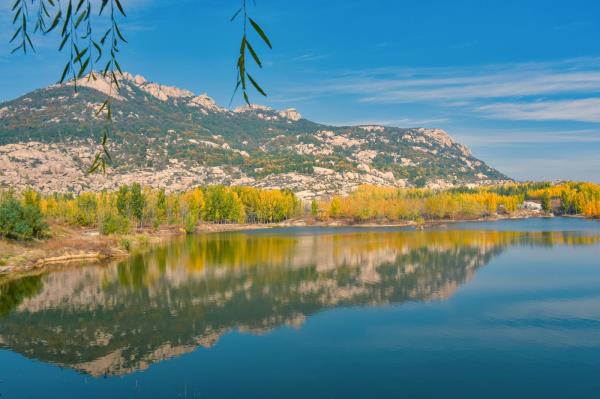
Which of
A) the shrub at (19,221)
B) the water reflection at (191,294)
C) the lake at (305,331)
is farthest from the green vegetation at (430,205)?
the shrub at (19,221)

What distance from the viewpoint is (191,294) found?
37312 mm

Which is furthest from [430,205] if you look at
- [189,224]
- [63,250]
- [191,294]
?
[191,294]

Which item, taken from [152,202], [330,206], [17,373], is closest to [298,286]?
[17,373]

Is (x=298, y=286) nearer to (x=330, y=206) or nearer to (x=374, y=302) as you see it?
(x=374, y=302)

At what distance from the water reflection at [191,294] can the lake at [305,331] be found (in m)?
0.16

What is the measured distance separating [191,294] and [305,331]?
13234mm

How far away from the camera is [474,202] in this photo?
15112cm

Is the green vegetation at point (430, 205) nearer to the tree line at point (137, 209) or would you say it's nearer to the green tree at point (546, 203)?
the green tree at point (546, 203)

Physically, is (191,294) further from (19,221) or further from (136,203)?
(136,203)

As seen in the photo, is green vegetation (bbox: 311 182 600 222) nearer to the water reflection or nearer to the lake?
the water reflection

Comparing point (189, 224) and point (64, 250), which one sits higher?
point (189, 224)

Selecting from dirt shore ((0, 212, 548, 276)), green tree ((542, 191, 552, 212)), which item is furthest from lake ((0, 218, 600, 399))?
green tree ((542, 191, 552, 212))

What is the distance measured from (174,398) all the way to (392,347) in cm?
1149

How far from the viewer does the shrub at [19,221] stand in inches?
2133
